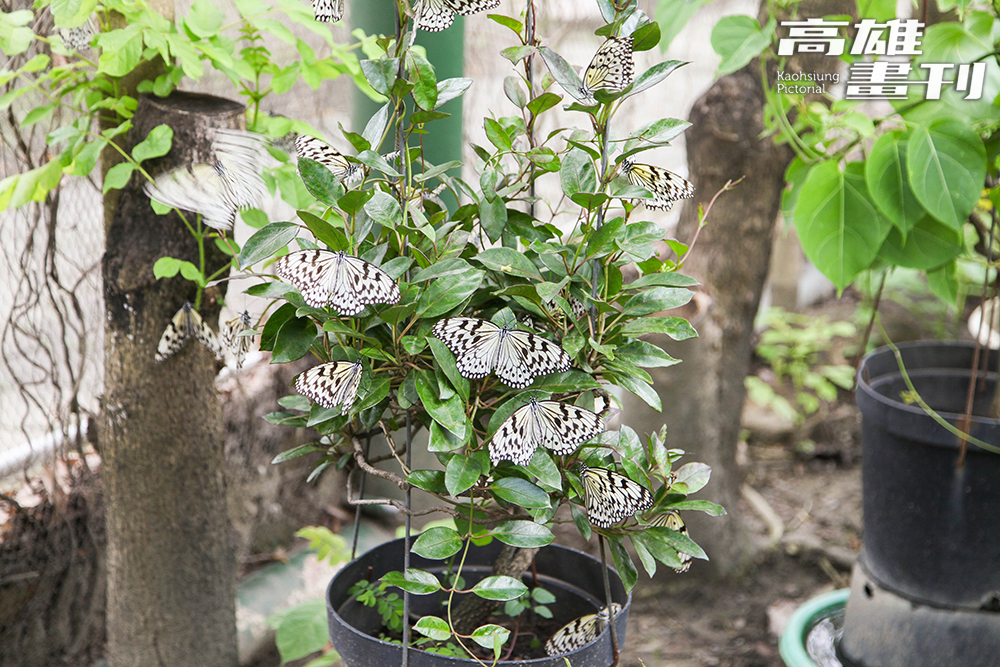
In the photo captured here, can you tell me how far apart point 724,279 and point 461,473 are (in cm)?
149

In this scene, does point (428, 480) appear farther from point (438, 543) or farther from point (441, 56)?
point (441, 56)

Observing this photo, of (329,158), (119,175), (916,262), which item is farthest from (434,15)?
(916,262)

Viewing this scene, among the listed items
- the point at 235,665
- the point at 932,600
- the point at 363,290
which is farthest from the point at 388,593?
the point at 932,600

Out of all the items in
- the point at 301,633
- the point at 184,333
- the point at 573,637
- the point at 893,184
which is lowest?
the point at 301,633

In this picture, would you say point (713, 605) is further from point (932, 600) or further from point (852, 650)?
point (932, 600)

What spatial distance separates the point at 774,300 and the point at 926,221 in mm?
2469

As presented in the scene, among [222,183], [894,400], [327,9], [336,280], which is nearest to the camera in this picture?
[336,280]

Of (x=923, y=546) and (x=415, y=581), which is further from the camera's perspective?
(x=923, y=546)

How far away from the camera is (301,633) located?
1317 mm

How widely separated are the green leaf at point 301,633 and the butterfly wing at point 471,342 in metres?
0.77

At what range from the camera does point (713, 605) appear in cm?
214

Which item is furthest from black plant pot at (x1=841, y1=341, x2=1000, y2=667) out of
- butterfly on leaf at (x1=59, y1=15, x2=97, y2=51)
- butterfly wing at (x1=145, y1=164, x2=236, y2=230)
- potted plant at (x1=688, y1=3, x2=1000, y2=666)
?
butterfly on leaf at (x1=59, y1=15, x2=97, y2=51)

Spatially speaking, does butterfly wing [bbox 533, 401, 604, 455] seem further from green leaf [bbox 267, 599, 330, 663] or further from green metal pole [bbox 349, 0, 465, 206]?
green metal pole [bbox 349, 0, 465, 206]

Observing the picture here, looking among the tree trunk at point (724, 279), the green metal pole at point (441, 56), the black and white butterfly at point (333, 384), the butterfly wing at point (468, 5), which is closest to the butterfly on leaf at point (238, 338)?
the black and white butterfly at point (333, 384)
